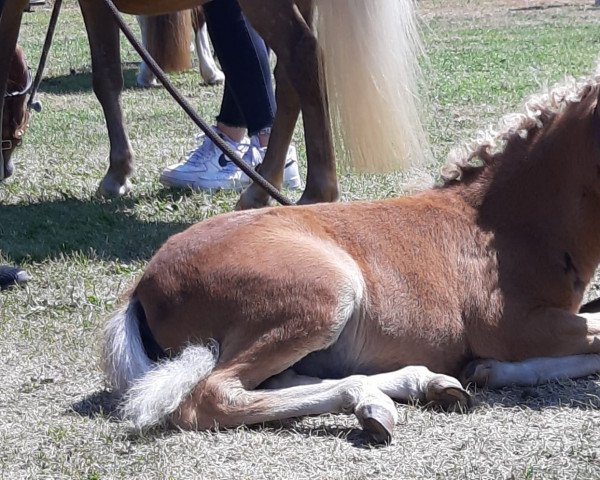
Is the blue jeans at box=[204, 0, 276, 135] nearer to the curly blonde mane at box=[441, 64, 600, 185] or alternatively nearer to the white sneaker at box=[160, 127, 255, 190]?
the white sneaker at box=[160, 127, 255, 190]

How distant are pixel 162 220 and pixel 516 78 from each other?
5288 mm

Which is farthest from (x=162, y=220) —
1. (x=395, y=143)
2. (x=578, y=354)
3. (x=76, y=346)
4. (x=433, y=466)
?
(x=433, y=466)

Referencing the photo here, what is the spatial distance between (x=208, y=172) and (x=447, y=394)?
3.25 m

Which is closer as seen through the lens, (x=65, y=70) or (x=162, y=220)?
(x=162, y=220)

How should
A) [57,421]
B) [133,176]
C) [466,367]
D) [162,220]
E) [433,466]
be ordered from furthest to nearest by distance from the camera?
[133,176] < [162,220] < [466,367] < [57,421] < [433,466]

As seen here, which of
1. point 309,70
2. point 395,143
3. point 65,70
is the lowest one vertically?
point 65,70

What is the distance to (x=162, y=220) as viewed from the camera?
586 centimetres

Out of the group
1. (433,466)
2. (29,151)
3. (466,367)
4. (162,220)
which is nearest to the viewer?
(433,466)

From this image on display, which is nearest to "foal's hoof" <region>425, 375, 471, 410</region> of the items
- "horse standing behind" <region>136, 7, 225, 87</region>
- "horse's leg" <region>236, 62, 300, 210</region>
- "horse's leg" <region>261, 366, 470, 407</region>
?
"horse's leg" <region>261, 366, 470, 407</region>

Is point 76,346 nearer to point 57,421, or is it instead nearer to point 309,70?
point 57,421

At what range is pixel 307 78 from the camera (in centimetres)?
546

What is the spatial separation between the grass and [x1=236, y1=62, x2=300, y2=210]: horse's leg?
296mm

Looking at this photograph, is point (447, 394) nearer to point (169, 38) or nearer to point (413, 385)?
point (413, 385)

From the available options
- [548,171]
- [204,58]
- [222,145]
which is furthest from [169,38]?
[548,171]
